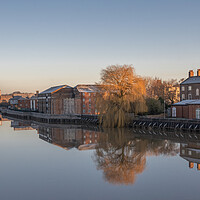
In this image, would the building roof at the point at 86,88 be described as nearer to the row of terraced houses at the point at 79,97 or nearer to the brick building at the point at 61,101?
the row of terraced houses at the point at 79,97

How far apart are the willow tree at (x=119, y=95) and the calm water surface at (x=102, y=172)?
16.5 metres

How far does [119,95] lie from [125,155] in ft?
80.6

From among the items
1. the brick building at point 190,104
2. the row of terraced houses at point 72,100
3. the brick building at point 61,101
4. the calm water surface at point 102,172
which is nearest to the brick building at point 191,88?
the brick building at point 190,104

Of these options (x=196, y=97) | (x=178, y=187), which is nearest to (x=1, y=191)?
(x=178, y=187)

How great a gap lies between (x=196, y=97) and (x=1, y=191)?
59316 mm

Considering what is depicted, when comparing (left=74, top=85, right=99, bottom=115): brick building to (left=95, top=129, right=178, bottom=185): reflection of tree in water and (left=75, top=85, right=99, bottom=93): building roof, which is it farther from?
(left=95, top=129, right=178, bottom=185): reflection of tree in water

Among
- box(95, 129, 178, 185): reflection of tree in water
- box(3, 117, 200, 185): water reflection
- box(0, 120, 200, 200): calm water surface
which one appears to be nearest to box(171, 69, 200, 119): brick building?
box(3, 117, 200, 185): water reflection

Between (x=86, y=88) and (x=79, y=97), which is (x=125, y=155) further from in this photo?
(x=86, y=88)

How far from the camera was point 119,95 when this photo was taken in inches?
1984

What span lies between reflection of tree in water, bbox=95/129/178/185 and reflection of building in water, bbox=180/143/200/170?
2.86 feet

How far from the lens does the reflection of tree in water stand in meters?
19.6

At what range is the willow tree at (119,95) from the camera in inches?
1934

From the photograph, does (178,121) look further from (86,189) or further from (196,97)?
(86,189)

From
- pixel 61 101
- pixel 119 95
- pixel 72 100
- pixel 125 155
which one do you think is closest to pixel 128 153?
pixel 125 155
